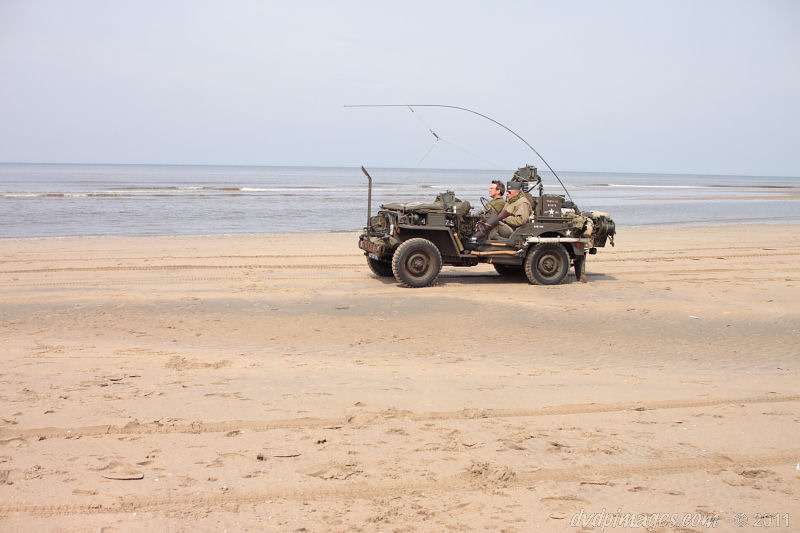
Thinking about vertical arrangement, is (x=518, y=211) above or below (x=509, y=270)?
above

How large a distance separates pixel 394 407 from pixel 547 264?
658cm

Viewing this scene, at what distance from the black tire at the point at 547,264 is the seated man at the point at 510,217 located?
55 centimetres

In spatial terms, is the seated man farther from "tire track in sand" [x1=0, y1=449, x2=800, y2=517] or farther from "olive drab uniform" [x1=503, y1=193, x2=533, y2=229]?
"tire track in sand" [x1=0, y1=449, x2=800, y2=517]

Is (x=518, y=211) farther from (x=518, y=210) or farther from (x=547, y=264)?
(x=547, y=264)

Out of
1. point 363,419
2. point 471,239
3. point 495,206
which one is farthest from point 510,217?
point 363,419

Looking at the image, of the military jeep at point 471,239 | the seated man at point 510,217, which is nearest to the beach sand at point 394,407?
the military jeep at point 471,239

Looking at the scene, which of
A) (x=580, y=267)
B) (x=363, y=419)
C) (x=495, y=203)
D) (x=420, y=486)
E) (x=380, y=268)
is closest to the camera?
(x=420, y=486)

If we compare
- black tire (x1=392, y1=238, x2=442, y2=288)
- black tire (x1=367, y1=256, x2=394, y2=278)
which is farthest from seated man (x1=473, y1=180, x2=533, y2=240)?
black tire (x1=367, y1=256, x2=394, y2=278)

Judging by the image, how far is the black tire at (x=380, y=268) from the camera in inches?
475

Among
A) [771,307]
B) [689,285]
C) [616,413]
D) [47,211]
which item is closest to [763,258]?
[689,285]

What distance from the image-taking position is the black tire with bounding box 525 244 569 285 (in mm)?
11547

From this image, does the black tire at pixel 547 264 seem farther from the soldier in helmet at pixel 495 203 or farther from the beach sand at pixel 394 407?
the soldier in helmet at pixel 495 203

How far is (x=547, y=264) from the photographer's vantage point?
11641 mm

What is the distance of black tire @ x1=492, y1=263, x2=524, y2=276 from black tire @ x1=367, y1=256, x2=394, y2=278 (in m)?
2.01
